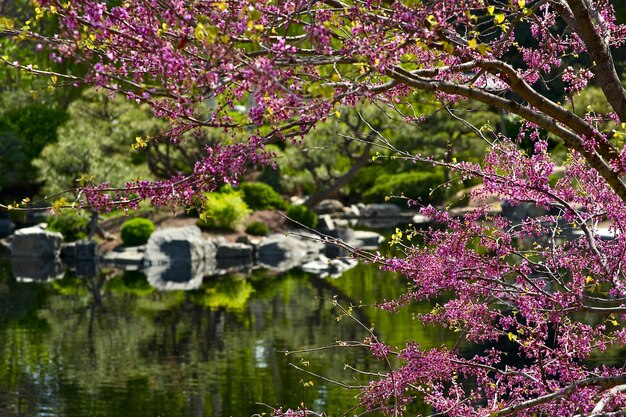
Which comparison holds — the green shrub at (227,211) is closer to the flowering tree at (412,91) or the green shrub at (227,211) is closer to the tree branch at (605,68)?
the flowering tree at (412,91)

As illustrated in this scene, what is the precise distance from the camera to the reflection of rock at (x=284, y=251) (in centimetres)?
2859

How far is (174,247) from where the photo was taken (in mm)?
28141

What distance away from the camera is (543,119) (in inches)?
171

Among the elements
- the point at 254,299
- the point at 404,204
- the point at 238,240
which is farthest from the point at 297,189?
the point at 254,299

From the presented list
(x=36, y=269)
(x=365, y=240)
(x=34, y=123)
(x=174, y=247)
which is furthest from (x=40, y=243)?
(x=34, y=123)

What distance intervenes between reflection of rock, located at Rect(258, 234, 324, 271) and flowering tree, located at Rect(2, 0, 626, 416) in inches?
884

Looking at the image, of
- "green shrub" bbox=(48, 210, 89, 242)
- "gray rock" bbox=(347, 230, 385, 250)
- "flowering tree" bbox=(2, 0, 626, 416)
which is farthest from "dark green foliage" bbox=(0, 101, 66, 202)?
"flowering tree" bbox=(2, 0, 626, 416)

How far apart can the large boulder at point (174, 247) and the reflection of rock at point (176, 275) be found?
0.93 feet

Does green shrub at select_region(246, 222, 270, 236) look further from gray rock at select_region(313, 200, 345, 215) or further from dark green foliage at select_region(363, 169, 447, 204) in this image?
dark green foliage at select_region(363, 169, 447, 204)

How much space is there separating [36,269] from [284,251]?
695 centimetres

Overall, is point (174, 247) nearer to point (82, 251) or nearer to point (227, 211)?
point (82, 251)

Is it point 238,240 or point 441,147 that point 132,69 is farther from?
point 441,147

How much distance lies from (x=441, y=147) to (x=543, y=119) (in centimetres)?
3500

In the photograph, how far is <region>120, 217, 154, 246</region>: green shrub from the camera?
29406 millimetres
